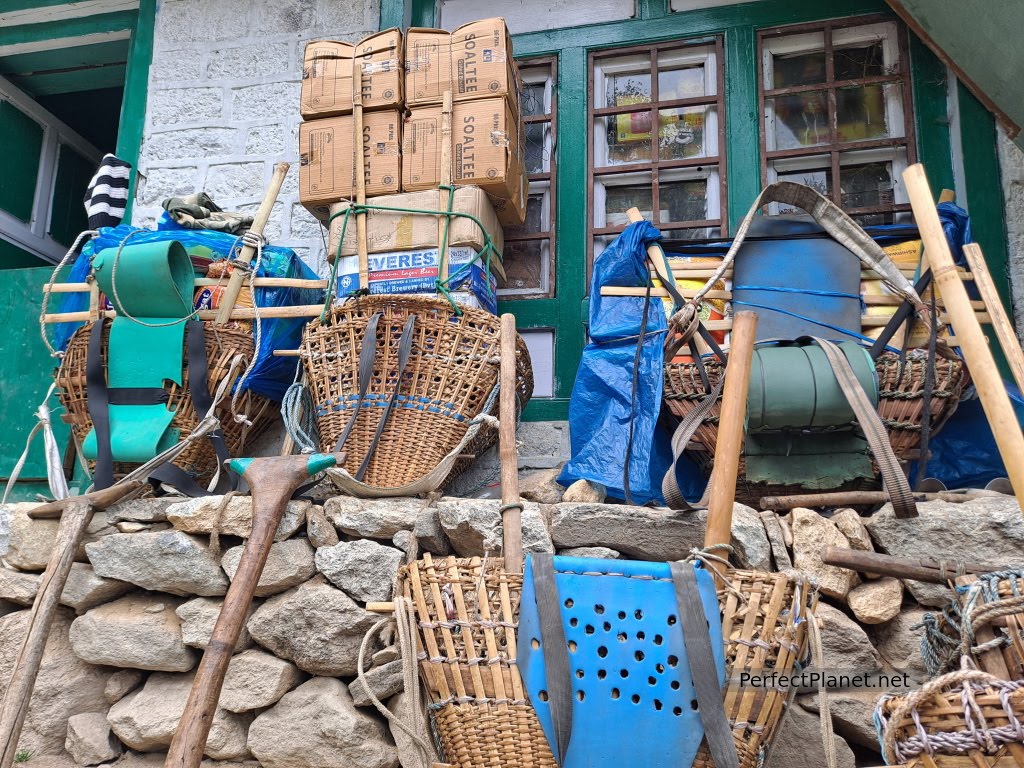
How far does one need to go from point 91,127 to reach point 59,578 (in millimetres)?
4466

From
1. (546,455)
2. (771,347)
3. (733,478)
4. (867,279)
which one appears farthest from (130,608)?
(867,279)

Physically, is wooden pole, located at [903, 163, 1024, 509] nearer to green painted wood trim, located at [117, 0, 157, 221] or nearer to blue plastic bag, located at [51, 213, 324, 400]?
blue plastic bag, located at [51, 213, 324, 400]

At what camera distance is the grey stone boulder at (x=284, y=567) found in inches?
99.0

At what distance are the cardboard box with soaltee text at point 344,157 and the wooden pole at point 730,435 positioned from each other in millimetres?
1600

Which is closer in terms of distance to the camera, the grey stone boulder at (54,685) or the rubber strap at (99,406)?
the grey stone boulder at (54,685)

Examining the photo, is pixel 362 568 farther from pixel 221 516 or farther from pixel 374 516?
pixel 221 516

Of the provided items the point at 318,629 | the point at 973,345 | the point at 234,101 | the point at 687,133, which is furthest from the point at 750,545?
the point at 234,101

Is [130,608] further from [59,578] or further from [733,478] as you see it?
[733,478]

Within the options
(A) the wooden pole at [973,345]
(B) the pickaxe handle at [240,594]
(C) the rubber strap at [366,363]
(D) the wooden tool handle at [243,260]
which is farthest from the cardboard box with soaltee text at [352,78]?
(A) the wooden pole at [973,345]

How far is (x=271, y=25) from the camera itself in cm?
411

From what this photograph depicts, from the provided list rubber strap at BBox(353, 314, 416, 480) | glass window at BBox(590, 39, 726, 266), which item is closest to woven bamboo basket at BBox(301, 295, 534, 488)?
rubber strap at BBox(353, 314, 416, 480)

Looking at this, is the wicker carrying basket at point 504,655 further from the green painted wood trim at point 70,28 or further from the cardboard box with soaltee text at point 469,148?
the green painted wood trim at point 70,28

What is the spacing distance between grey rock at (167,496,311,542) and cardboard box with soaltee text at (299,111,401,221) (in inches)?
49.1

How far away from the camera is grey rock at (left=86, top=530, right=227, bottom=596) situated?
256cm
